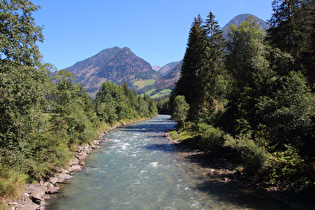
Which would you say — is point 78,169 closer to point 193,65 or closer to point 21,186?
point 21,186

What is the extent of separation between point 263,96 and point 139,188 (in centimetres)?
1466

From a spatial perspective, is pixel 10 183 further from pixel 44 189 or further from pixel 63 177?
pixel 63 177

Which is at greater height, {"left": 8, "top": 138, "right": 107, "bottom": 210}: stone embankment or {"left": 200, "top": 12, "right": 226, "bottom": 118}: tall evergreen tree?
{"left": 200, "top": 12, "right": 226, "bottom": 118}: tall evergreen tree

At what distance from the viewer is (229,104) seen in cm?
2370

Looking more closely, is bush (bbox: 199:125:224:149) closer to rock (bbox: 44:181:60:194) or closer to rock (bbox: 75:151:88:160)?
rock (bbox: 75:151:88:160)

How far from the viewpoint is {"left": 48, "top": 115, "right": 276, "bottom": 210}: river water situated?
13578 mm

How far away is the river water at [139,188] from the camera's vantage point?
1358 cm

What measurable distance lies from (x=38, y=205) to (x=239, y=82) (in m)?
22.8

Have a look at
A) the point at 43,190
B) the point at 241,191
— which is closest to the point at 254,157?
the point at 241,191

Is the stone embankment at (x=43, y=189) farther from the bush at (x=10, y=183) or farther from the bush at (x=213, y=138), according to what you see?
the bush at (x=213, y=138)

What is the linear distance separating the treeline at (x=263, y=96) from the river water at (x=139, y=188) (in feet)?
17.4

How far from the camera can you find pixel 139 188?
54.2 feet

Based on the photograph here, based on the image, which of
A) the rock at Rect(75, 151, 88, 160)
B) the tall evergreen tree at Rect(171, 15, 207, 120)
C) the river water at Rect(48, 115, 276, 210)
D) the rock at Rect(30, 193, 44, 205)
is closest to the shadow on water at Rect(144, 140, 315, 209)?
the river water at Rect(48, 115, 276, 210)

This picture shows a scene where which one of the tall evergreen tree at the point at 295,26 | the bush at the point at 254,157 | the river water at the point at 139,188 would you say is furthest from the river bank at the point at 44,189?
the tall evergreen tree at the point at 295,26
